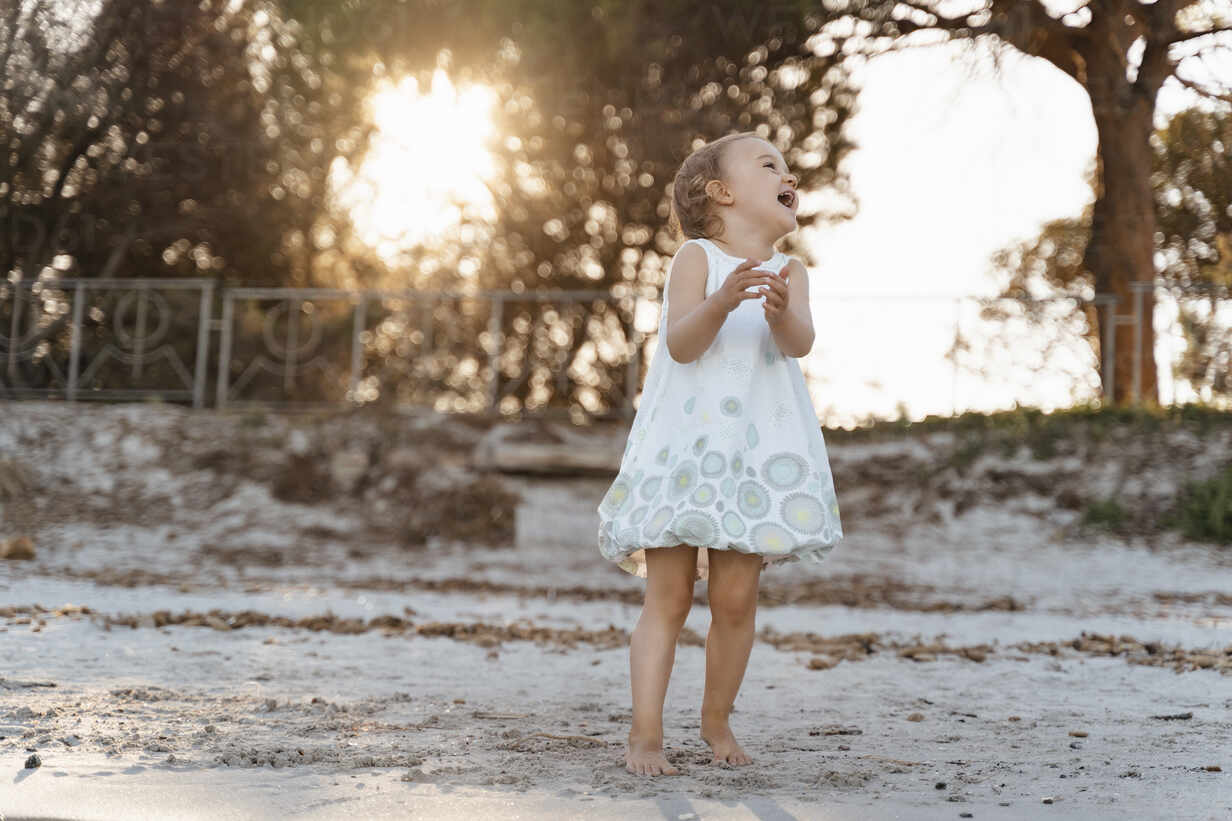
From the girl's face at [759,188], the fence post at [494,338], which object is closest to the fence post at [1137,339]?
the fence post at [494,338]

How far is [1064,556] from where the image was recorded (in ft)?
26.8

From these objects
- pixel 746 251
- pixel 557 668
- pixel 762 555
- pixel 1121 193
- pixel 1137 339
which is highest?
pixel 1121 193

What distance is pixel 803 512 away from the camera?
247cm

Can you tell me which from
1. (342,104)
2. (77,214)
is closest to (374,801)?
(77,214)

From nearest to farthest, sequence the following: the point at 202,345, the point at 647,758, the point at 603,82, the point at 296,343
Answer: the point at 647,758, the point at 202,345, the point at 296,343, the point at 603,82

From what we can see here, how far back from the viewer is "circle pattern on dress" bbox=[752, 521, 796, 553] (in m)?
2.41

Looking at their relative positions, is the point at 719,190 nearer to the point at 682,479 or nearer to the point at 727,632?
the point at 682,479

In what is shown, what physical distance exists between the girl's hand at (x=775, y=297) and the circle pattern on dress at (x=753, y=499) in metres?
0.36

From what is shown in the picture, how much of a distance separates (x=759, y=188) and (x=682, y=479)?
0.73m

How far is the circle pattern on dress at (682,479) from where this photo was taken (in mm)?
2457

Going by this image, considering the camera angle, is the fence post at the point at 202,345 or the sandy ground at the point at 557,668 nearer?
the sandy ground at the point at 557,668

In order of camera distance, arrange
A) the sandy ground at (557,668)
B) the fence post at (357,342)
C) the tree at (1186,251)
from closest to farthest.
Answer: the sandy ground at (557,668)
the tree at (1186,251)
the fence post at (357,342)

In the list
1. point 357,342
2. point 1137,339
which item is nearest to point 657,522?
point 357,342

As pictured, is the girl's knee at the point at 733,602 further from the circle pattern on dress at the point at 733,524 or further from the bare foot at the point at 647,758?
the bare foot at the point at 647,758
